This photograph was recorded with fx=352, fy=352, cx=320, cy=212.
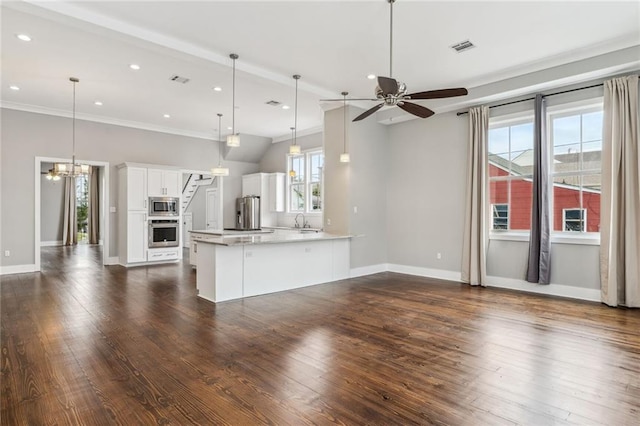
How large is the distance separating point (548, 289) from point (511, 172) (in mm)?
1960

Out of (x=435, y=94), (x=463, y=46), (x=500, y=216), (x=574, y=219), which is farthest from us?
(x=500, y=216)

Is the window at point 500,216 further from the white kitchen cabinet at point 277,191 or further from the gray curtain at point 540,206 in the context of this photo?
the white kitchen cabinet at point 277,191

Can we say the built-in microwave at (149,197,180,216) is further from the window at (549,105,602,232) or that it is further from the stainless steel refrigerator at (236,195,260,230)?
the window at (549,105,602,232)

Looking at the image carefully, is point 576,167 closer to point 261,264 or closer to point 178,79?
point 261,264

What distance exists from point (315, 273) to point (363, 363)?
3.22 m

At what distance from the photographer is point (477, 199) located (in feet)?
19.8

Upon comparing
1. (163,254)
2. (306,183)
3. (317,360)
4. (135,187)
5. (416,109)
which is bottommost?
(317,360)

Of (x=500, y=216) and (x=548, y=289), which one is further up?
(x=500, y=216)

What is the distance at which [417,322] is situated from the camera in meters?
4.00

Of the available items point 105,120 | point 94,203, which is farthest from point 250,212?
point 94,203

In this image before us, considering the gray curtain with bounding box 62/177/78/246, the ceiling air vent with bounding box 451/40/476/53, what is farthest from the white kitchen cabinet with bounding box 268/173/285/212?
the gray curtain with bounding box 62/177/78/246

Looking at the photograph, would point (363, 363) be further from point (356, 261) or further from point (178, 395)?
point (356, 261)

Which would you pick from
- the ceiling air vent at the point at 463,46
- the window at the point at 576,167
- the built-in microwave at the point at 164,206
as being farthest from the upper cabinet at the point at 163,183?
the window at the point at 576,167

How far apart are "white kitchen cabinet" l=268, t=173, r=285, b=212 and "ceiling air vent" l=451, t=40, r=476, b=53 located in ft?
20.2
